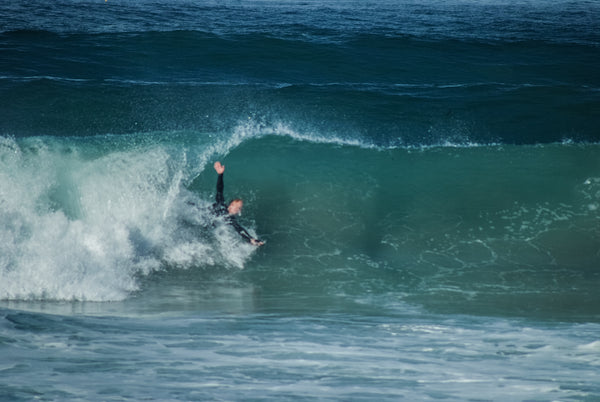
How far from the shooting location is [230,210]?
9.58 metres

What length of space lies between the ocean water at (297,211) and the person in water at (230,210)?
10.0 inches

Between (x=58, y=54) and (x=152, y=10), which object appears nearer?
(x=58, y=54)

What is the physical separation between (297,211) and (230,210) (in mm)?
1946

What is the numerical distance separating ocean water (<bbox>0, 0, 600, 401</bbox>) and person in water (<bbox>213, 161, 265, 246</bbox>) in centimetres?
25

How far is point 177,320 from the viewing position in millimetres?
6195

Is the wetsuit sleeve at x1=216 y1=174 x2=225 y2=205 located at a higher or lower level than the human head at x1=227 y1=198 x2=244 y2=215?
higher

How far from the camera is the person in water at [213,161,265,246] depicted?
370 inches

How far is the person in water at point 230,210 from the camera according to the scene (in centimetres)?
939

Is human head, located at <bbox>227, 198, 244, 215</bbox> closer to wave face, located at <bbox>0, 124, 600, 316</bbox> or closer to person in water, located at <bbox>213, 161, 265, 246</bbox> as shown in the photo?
person in water, located at <bbox>213, 161, 265, 246</bbox>

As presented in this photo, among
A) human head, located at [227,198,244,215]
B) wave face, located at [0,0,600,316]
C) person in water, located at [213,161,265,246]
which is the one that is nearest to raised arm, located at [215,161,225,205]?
person in water, located at [213,161,265,246]

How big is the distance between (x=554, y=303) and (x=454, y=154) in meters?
6.38

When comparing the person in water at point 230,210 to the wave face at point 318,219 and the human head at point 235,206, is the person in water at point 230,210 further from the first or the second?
the wave face at point 318,219

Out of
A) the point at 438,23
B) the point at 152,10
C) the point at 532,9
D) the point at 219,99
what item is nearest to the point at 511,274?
the point at 219,99

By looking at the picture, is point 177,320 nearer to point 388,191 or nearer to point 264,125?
point 388,191
